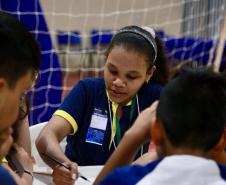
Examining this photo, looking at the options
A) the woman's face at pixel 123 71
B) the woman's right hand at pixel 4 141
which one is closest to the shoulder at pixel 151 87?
the woman's face at pixel 123 71

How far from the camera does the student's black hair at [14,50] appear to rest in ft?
2.94

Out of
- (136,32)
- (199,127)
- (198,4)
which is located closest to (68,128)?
(136,32)

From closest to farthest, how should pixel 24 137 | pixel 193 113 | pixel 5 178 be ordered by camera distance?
pixel 193 113 < pixel 5 178 < pixel 24 137

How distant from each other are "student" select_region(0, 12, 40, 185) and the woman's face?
0.53 metres

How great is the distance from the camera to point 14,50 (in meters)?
0.90

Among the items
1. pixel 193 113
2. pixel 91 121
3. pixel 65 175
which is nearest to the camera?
pixel 193 113

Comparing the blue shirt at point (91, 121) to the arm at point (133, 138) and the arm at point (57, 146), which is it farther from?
the arm at point (133, 138)

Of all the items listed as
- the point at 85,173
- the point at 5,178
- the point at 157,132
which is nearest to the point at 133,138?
the point at 157,132

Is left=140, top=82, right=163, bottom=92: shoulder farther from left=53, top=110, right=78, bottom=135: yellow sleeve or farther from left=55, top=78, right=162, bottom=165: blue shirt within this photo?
left=53, top=110, right=78, bottom=135: yellow sleeve

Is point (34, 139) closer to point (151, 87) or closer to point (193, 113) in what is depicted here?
point (151, 87)

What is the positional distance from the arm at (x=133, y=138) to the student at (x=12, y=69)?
0.20 meters

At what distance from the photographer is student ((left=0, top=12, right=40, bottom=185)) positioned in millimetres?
901

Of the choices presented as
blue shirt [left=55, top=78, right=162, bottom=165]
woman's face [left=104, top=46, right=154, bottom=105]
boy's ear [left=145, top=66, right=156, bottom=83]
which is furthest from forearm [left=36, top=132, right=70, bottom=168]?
boy's ear [left=145, top=66, right=156, bottom=83]

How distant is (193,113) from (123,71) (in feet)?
2.26
